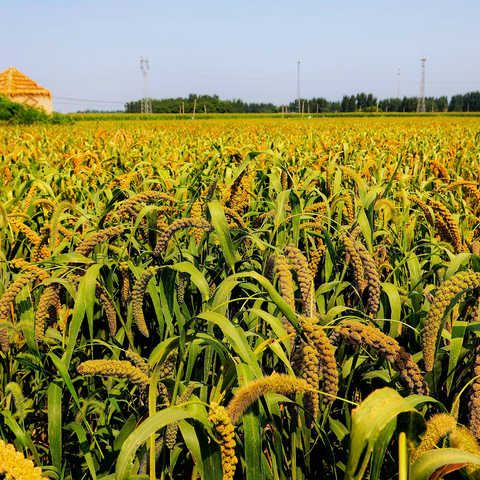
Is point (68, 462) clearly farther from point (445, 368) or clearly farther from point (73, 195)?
point (73, 195)

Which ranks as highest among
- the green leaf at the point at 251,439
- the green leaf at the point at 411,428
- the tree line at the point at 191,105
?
the tree line at the point at 191,105

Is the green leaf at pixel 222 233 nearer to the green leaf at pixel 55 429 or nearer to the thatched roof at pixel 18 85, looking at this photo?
the green leaf at pixel 55 429

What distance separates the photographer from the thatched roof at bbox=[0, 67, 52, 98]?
32250 millimetres

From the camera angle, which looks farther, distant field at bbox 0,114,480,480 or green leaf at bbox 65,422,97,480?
green leaf at bbox 65,422,97,480

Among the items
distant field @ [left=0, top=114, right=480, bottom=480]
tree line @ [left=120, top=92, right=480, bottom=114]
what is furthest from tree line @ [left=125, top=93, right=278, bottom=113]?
distant field @ [left=0, top=114, right=480, bottom=480]

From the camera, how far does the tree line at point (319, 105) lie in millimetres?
74312

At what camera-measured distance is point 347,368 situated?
1.48 m

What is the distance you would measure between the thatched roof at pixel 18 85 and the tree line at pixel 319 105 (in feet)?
105

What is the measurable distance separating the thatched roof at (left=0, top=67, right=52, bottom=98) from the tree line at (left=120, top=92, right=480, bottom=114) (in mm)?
32149

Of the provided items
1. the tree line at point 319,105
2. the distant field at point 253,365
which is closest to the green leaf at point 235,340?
the distant field at point 253,365

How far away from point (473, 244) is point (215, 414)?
4.48 ft

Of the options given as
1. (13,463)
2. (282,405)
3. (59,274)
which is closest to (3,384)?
(59,274)

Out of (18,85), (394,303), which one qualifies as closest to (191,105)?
(18,85)

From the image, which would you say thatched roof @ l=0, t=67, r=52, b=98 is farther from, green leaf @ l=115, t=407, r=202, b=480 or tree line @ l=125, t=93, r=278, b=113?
green leaf @ l=115, t=407, r=202, b=480
